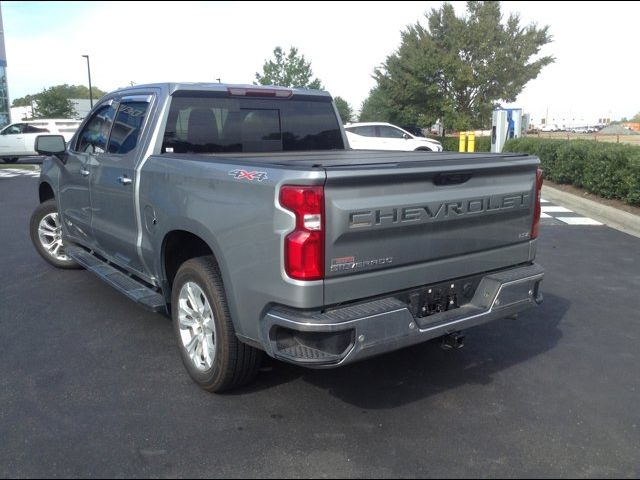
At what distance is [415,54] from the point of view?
117 feet

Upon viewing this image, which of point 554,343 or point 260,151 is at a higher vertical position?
point 260,151

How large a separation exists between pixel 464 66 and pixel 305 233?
33.2m

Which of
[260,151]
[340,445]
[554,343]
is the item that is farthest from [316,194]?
[554,343]

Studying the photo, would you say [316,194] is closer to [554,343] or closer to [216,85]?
[216,85]

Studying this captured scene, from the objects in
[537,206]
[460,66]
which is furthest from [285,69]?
[537,206]

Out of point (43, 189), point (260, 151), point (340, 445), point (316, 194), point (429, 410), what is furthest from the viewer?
point (43, 189)

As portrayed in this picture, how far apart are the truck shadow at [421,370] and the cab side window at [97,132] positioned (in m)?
2.50

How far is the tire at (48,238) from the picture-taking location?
22.1ft

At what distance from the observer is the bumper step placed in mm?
4234

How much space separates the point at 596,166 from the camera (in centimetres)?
1162

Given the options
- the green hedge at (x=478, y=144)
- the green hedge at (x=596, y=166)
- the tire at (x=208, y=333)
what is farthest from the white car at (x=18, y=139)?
the tire at (x=208, y=333)

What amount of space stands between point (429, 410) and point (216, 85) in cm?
293

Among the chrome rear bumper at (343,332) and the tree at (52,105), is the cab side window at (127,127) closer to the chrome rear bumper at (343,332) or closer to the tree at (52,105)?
the chrome rear bumper at (343,332)

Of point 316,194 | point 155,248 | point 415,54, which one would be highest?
point 415,54
